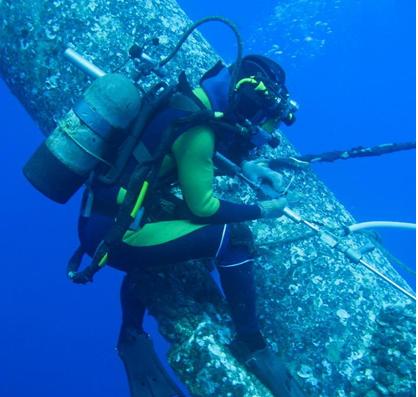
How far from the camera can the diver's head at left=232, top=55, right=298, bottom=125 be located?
10.4 ft

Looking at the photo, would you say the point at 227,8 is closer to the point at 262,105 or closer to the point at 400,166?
the point at 400,166

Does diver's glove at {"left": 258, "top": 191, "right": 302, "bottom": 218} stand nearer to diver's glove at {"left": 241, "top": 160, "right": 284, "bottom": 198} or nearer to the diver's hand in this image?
the diver's hand

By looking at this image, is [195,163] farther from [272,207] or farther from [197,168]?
[272,207]

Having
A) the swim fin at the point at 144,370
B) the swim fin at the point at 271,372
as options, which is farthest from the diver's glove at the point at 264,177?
the swim fin at the point at 144,370

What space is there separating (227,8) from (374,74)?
2054 cm

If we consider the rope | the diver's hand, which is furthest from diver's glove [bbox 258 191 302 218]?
the rope

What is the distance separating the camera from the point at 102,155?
3293 mm

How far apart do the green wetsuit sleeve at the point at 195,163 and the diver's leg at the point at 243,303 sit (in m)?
0.52

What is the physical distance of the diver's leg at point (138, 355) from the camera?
367 centimetres

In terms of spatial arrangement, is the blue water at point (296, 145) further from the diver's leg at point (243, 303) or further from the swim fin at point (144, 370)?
the diver's leg at point (243, 303)

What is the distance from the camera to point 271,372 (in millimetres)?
3412

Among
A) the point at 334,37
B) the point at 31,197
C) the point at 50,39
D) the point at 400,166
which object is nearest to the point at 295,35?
the point at 334,37

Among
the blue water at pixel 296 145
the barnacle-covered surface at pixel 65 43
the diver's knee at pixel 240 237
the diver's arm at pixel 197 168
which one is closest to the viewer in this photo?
the diver's arm at pixel 197 168

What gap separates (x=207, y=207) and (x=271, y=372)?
4.48 ft
